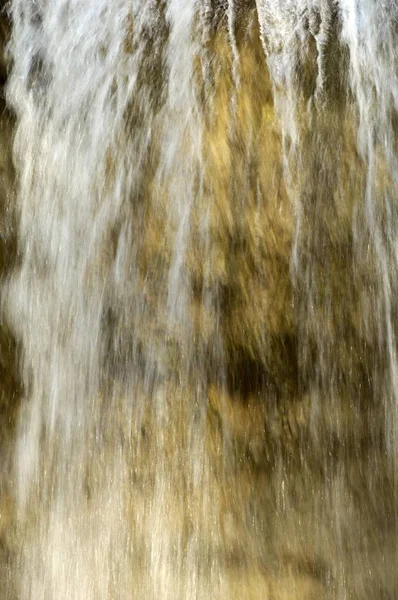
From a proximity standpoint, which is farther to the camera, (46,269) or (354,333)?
(46,269)

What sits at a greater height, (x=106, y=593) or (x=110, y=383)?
(x=110, y=383)

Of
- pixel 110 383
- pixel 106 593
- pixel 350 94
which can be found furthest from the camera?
pixel 350 94

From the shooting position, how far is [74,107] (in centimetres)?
329

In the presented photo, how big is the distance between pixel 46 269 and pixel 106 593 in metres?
1.41

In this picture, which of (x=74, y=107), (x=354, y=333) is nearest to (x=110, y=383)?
(x=354, y=333)

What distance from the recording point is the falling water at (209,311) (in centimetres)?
281

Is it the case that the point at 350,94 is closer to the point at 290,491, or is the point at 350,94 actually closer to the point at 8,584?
the point at 290,491

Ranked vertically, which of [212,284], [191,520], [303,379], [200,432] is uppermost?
[212,284]

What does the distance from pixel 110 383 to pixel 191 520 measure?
665 mm

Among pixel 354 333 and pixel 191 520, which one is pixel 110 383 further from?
pixel 354 333

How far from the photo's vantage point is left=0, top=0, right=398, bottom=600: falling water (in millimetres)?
2812

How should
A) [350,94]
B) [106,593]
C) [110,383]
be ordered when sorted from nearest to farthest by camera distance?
1. [106,593]
2. [110,383]
3. [350,94]

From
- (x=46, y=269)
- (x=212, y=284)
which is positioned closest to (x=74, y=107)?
(x=46, y=269)

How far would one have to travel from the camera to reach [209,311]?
9.77 ft
